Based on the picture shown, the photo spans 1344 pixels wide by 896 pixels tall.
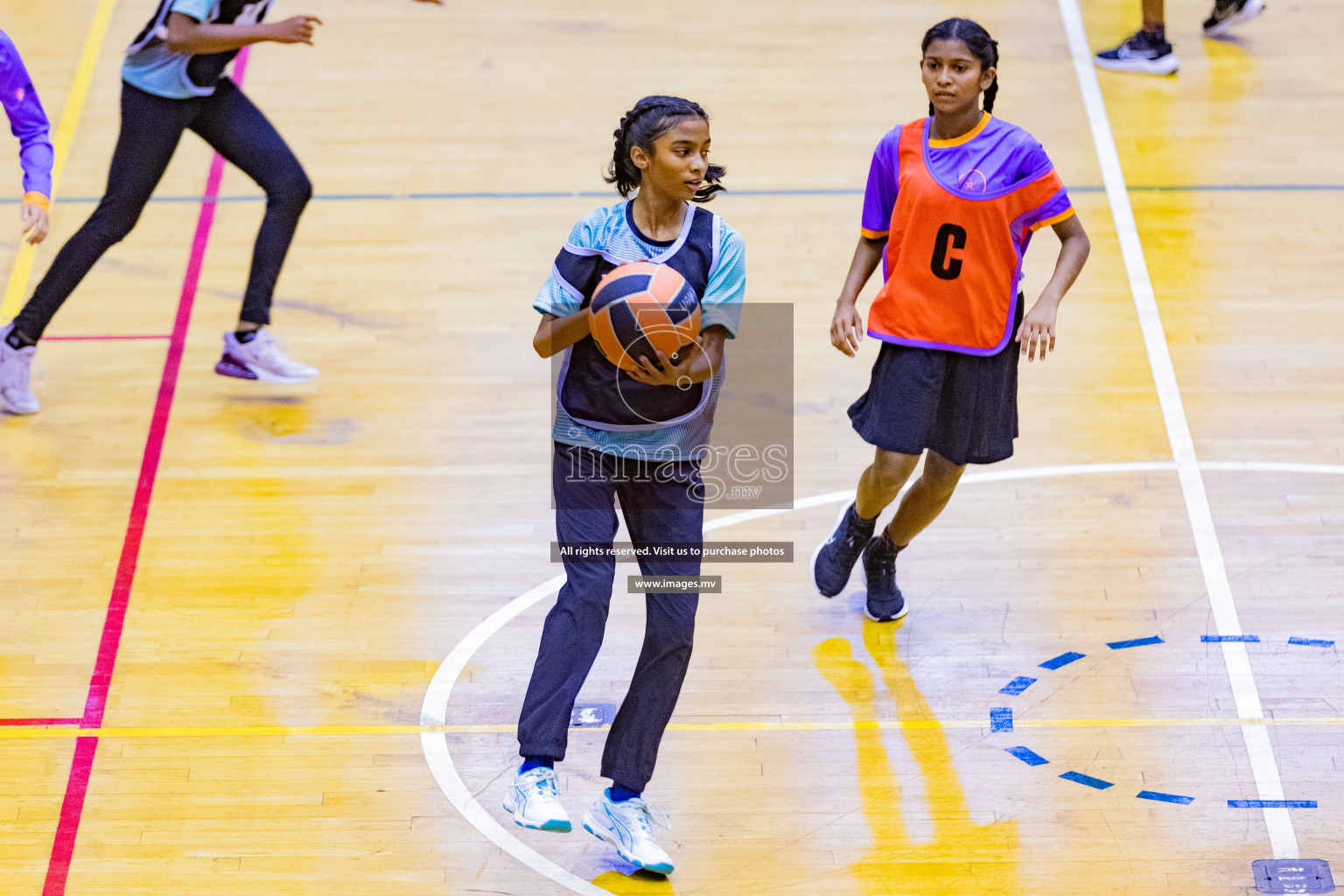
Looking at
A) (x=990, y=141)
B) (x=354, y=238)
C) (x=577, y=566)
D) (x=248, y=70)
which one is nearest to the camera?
(x=577, y=566)

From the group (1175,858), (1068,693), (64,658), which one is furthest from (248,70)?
(1175,858)

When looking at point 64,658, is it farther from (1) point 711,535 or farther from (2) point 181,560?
(1) point 711,535

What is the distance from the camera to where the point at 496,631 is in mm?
4598

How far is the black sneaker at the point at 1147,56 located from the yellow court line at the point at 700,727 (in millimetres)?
4434

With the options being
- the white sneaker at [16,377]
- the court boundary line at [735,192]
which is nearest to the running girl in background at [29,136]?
the white sneaker at [16,377]

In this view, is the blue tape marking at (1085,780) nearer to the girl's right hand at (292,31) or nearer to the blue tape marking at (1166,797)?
the blue tape marking at (1166,797)

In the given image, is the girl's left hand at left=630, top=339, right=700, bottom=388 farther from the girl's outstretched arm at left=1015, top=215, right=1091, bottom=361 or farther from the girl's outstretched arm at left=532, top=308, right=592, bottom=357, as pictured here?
the girl's outstretched arm at left=1015, top=215, right=1091, bottom=361

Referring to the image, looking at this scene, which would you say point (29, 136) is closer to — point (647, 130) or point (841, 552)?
point (647, 130)

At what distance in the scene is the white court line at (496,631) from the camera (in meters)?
3.79

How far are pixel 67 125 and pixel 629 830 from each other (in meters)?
5.23

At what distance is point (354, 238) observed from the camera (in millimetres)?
6645

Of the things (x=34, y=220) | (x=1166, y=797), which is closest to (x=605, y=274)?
(x=1166, y=797)

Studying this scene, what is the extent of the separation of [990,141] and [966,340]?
0.52 m

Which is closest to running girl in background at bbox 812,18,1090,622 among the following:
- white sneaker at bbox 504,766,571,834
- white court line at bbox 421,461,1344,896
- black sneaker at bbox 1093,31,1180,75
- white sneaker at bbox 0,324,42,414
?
white court line at bbox 421,461,1344,896
